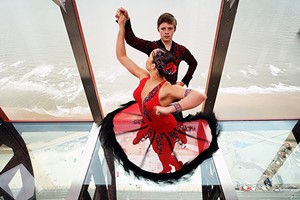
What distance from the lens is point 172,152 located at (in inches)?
50.3

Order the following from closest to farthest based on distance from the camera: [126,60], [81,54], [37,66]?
[126,60]
[81,54]
[37,66]

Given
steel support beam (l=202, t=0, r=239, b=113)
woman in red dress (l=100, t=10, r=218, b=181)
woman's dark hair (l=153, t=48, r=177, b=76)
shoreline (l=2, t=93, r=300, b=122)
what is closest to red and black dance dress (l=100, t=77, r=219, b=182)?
woman in red dress (l=100, t=10, r=218, b=181)

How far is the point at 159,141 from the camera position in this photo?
128 cm

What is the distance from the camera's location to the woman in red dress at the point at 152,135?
1.18 meters

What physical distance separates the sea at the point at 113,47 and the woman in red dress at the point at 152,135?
19 centimetres

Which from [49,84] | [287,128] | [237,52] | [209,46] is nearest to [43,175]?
[49,84]

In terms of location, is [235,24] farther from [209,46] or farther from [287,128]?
[287,128]

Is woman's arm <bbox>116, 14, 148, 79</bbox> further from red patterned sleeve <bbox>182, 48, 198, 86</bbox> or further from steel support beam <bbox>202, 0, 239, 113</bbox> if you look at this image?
steel support beam <bbox>202, 0, 239, 113</bbox>

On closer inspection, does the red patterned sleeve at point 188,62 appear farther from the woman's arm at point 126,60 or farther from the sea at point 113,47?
the woman's arm at point 126,60

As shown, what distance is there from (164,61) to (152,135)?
15.9 inches

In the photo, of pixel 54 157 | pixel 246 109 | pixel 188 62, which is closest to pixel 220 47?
pixel 188 62

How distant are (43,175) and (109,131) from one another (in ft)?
3.42

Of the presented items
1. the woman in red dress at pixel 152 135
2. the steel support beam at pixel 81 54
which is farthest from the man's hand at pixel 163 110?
the steel support beam at pixel 81 54

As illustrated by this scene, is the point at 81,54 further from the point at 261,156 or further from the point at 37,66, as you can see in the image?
the point at 261,156
